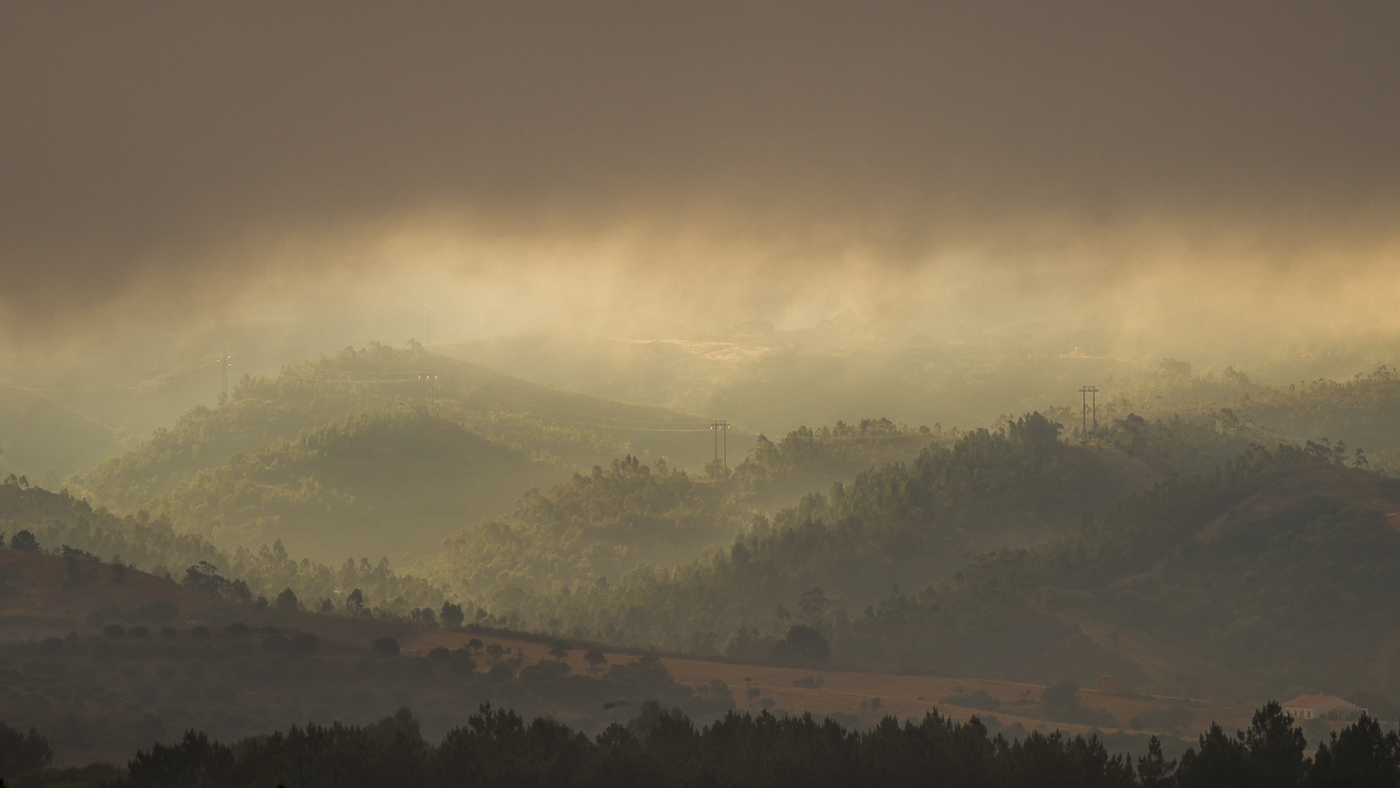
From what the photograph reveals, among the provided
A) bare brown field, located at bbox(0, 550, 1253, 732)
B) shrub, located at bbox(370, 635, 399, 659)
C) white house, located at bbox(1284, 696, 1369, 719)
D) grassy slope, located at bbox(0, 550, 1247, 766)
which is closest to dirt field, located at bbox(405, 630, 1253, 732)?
bare brown field, located at bbox(0, 550, 1253, 732)

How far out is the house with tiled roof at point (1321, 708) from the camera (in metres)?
142

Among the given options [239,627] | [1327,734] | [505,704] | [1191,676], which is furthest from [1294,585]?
[239,627]

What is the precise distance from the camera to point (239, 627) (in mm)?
143250

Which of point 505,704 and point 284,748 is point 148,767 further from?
point 505,704

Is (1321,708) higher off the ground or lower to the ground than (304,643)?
lower

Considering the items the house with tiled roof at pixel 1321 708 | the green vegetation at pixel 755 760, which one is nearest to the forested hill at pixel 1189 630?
the house with tiled roof at pixel 1321 708

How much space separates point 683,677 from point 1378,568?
95458 mm

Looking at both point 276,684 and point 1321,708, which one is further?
point 1321,708

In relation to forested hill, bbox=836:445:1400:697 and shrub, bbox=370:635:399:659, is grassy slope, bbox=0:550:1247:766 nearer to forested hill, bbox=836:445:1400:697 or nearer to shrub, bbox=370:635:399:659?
shrub, bbox=370:635:399:659

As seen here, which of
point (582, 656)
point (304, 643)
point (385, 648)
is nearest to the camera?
point (304, 643)

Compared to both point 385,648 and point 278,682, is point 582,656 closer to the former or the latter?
point 385,648

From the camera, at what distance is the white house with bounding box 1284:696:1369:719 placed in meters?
142

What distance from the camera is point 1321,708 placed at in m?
144

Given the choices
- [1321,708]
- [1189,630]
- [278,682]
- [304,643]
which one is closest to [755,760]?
[278,682]
